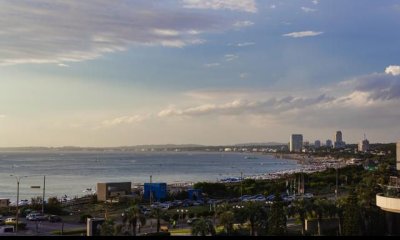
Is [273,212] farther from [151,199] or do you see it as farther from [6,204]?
[6,204]

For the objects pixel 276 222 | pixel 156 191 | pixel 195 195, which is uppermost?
pixel 276 222

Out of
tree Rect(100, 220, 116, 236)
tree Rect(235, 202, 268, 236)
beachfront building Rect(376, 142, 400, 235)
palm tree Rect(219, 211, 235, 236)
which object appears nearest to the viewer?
tree Rect(100, 220, 116, 236)

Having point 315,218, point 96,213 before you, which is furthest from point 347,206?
point 96,213

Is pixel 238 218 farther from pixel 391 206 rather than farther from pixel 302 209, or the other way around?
pixel 391 206

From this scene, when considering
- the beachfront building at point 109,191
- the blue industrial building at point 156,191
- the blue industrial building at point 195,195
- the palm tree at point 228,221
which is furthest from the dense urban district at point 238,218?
the blue industrial building at point 195,195

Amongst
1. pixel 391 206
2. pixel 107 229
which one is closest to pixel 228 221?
pixel 107 229

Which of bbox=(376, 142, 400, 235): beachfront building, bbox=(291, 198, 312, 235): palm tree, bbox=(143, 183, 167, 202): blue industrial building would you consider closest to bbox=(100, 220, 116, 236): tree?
bbox=(291, 198, 312, 235): palm tree

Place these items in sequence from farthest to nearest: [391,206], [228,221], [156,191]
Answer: [156,191], [391,206], [228,221]

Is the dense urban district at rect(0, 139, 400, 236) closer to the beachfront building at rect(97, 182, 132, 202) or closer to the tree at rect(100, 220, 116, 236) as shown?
the tree at rect(100, 220, 116, 236)

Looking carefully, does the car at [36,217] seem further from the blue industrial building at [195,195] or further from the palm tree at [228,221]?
the blue industrial building at [195,195]

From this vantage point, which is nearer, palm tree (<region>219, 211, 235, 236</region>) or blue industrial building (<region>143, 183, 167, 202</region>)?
palm tree (<region>219, 211, 235, 236</region>)

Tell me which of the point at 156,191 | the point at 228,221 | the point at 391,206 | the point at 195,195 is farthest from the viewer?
the point at 195,195
